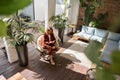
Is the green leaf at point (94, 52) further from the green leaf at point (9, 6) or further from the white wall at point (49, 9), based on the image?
the white wall at point (49, 9)

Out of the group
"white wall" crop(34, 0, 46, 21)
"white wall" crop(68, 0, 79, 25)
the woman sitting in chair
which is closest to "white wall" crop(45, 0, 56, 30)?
the woman sitting in chair

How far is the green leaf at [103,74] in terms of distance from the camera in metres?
0.20

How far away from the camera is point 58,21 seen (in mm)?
4430

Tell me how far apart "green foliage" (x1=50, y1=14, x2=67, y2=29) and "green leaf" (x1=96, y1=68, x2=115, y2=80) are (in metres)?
4.19

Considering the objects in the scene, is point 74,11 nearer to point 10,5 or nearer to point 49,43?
point 49,43

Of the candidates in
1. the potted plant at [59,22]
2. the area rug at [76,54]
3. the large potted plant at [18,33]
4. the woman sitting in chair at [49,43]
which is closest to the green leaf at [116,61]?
the large potted plant at [18,33]

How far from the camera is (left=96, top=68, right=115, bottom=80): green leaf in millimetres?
203

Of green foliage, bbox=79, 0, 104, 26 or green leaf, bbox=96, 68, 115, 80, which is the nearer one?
green leaf, bbox=96, 68, 115, 80

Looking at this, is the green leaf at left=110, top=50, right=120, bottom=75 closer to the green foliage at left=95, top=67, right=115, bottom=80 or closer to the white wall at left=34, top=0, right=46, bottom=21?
the green foliage at left=95, top=67, right=115, bottom=80

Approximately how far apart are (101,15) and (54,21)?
2.14 meters

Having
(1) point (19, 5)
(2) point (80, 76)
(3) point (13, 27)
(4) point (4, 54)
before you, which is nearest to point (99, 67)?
(1) point (19, 5)

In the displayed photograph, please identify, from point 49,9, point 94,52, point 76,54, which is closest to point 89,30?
point 76,54

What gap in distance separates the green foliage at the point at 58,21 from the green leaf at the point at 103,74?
419cm

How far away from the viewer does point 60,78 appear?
130 inches
